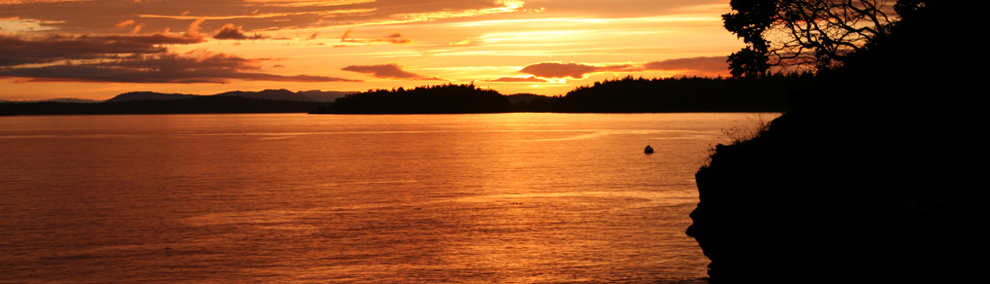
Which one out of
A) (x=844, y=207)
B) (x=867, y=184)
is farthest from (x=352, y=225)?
(x=867, y=184)

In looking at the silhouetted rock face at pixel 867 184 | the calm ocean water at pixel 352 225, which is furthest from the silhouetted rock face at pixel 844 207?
the calm ocean water at pixel 352 225

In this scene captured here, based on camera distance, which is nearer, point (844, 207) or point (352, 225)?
point (844, 207)

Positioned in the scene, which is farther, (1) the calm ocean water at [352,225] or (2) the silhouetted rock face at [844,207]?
(1) the calm ocean water at [352,225]

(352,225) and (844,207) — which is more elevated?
(844,207)

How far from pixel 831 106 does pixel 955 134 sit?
3405mm

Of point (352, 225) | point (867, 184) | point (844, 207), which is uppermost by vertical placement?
point (867, 184)

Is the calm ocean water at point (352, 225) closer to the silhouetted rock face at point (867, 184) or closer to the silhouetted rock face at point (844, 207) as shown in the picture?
the silhouetted rock face at point (844, 207)

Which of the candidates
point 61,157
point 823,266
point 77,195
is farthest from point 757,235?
point 61,157

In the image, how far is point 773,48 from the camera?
23359mm

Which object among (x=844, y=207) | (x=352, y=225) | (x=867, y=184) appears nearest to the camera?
(x=867, y=184)

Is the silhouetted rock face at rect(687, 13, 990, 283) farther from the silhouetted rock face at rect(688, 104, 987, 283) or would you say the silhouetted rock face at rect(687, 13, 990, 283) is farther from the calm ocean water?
the calm ocean water

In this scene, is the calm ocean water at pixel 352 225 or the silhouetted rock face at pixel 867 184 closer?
the silhouetted rock face at pixel 867 184

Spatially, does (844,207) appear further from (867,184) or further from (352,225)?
(352,225)

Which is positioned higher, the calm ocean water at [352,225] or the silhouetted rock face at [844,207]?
the silhouetted rock face at [844,207]
